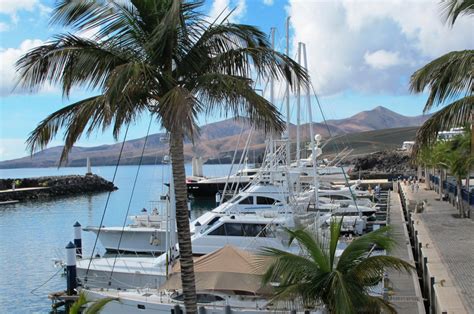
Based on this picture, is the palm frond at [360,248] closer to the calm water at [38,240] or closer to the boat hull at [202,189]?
the calm water at [38,240]

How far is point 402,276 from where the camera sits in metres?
20.4

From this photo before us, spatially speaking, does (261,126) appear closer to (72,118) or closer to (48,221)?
(72,118)

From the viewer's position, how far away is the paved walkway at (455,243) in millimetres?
17172

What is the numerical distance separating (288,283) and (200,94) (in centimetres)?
371

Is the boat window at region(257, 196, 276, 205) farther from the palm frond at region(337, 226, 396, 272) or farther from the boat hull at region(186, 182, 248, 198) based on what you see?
the boat hull at region(186, 182, 248, 198)

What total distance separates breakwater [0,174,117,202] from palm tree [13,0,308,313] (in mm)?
85463

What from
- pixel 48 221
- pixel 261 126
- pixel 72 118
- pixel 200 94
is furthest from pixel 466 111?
pixel 48 221

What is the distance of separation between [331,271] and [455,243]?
16566 mm

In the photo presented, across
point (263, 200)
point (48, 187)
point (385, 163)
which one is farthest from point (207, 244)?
point (385, 163)

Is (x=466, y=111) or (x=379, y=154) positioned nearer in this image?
(x=466, y=111)

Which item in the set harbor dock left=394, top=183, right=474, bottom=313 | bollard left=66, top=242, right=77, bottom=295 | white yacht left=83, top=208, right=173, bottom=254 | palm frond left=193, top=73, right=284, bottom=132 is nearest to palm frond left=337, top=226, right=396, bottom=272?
palm frond left=193, top=73, right=284, bottom=132

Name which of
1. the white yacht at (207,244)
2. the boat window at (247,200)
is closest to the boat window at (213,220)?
the white yacht at (207,244)

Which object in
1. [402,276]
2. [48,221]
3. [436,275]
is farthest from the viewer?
[48,221]

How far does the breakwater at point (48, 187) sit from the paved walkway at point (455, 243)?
219 ft
